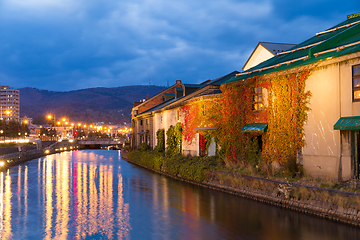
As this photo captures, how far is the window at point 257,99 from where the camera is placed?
21.7 m

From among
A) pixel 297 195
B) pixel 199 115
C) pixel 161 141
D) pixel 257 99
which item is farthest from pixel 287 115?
pixel 161 141

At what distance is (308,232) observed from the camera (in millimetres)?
12031

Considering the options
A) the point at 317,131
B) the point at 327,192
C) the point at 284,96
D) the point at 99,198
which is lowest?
the point at 99,198

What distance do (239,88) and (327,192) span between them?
11.3 metres

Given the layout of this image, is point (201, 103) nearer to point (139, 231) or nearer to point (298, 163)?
point (298, 163)

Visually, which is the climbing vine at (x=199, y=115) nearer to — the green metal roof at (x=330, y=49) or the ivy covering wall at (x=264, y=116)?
the ivy covering wall at (x=264, y=116)

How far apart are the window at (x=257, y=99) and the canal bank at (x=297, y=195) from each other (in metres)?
4.99

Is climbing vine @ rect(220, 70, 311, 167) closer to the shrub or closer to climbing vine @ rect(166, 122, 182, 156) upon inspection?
climbing vine @ rect(166, 122, 182, 156)

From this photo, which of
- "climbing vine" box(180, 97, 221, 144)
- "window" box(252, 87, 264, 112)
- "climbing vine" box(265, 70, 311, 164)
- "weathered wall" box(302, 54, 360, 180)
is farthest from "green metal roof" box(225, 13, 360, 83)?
"climbing vine" box(180, 97, 221, 144)

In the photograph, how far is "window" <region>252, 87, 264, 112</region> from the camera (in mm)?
21747

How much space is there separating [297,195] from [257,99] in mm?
8607

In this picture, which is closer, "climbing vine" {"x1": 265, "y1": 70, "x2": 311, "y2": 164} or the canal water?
the canal water

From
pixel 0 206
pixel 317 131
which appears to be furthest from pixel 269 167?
pixel 0 206

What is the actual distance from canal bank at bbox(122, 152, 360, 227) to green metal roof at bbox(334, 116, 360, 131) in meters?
3.03
